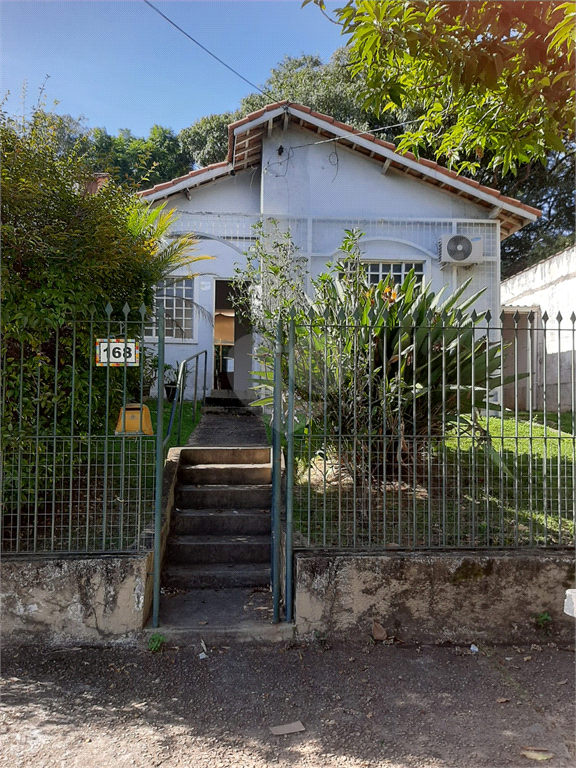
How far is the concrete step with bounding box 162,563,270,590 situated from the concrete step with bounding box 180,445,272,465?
1.40 meters

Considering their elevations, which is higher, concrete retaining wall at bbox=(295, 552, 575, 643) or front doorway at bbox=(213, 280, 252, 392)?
front doorway at bbox=(213, 280, 252, 392)

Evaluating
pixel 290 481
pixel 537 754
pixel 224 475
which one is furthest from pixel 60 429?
pixel 537 754

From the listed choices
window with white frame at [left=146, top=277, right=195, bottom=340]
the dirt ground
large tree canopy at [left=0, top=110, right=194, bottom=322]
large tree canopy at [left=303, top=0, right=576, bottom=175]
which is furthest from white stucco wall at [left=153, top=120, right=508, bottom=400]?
the dirt ground

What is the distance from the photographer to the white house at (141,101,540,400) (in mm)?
10219

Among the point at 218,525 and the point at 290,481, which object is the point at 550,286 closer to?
the point at 218,525

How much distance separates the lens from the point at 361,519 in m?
4.57

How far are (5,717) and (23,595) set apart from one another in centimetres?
91

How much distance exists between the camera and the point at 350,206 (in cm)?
1054

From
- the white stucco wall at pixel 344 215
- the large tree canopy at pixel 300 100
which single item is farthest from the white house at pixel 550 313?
the large tree canopy at pixel 300 100

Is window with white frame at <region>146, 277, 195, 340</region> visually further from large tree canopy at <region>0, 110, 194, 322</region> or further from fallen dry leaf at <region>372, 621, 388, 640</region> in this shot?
fallen dry leaf at <region>372, 621, 388, 640</region>

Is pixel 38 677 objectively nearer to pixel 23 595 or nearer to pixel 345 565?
pixel 23 595

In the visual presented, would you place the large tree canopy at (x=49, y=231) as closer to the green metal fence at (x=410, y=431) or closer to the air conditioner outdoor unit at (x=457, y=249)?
the green metal fence at (x=410, y=431)

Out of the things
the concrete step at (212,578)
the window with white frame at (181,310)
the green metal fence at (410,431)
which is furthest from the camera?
the window with white frame at (181,310)

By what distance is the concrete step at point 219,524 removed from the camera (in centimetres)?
523
